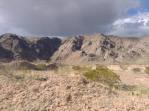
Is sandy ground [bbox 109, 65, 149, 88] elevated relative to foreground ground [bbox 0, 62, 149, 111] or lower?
lower

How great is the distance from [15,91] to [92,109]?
3228 mm

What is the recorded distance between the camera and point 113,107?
16.5 m

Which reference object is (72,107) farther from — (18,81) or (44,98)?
(18,81)

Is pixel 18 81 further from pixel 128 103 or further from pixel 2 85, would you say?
pixel 128 103

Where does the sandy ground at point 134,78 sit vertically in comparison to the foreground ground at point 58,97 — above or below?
below

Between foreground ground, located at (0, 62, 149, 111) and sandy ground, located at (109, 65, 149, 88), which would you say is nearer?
foreground ground, located at (0, 62, 149, 111)

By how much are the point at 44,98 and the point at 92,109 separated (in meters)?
1.98

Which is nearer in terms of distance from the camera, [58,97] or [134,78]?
[58,97]

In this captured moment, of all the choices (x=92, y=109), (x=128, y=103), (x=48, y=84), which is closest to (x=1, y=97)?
(x=48, y=84)

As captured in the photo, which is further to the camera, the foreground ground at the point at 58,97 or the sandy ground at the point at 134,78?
the sandy ground at the point at 134,78

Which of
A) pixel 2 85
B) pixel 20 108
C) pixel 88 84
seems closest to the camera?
pixel 20 108

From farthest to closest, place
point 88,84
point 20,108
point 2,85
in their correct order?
point 88,84, point 2,85, point 20,108

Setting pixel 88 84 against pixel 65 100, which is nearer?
pixel 65 100

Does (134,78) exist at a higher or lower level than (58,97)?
lower
